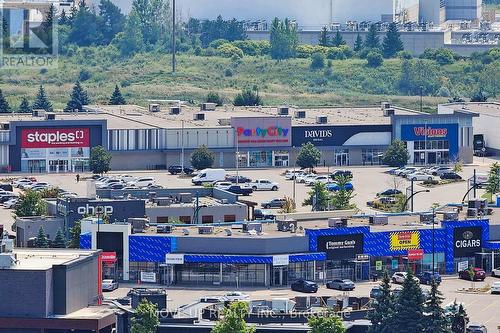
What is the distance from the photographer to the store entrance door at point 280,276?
60375mm

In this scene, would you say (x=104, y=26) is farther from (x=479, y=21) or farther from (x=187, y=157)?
(x=187, y=157)

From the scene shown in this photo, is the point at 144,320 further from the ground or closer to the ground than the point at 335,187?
closer to the ground

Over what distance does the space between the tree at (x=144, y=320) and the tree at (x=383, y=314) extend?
16.3ft

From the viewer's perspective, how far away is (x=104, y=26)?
6211 inches

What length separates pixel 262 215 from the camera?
234ft

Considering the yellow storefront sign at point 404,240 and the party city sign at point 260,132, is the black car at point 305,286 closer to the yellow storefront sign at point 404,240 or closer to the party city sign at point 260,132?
the yellow storefront sign at point 404,240

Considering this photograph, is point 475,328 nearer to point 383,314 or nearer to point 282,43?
point 383,314

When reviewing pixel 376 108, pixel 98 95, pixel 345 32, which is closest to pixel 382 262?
pixel 376 108

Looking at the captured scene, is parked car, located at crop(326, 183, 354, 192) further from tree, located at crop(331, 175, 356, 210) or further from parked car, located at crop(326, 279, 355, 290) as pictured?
parked car, located at crop(326, 279, 355, 290)

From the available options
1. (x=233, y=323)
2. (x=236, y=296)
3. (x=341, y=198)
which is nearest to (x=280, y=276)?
→ (x=236, y=296)

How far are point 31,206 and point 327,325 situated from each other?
24.2 m

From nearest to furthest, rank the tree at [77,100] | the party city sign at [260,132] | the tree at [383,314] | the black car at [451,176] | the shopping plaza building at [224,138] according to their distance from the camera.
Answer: the tree at [383,314] → the black car at [451,176] → the shopping plaza building at [224,138] → the party city sign at [260,132] → the tree at [77,100]

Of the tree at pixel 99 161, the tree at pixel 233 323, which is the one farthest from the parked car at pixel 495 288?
the tree at pixel 99 161

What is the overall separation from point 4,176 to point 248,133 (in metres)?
12.0
